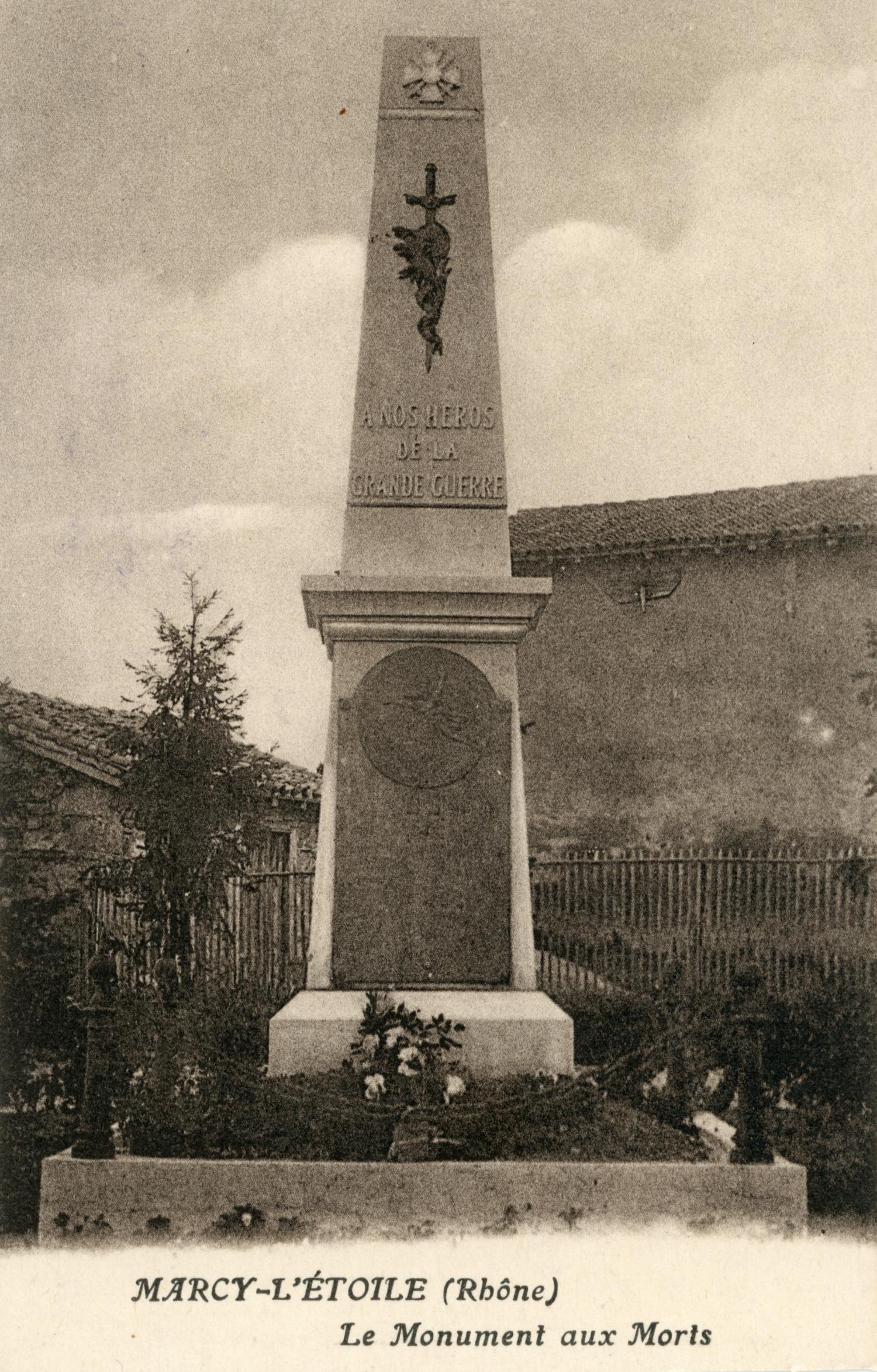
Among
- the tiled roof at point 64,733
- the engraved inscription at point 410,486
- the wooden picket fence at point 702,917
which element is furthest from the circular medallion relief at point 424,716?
the wooden picket fence at point 702,917

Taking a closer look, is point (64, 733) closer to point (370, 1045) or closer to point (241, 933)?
point (241, 933)

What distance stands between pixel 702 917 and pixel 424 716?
850cm

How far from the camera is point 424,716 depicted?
7527 mm

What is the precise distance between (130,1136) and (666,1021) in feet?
10.1

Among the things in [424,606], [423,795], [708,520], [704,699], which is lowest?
[423,795]

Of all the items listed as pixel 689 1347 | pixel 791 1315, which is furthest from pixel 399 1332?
pixel 791 1315

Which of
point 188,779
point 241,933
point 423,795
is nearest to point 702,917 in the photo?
point 241,933

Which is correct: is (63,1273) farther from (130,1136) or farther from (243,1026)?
(243,1026)

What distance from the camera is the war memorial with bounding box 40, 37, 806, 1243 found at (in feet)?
23.9

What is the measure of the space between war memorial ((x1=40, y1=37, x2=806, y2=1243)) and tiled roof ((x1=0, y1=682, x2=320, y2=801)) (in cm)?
448

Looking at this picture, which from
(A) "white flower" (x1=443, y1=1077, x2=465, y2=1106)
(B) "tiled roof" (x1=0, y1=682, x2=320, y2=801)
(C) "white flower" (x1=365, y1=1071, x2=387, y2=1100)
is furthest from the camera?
(B) "tiled roof" (x1=0, y1=682, x2=320, y2=801)

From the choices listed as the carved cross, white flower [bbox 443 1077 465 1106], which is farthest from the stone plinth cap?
white flower [bbox 443 1077 465 1106]

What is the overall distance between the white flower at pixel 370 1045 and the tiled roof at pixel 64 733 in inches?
208

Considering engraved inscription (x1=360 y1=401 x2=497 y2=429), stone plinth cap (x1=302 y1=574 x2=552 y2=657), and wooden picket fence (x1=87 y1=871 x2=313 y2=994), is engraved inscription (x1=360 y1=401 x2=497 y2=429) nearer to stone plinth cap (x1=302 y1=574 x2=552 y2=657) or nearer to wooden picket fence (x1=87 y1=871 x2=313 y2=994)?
stone plinth cap (x1=302 y1=574 x2=552 y2=657)
